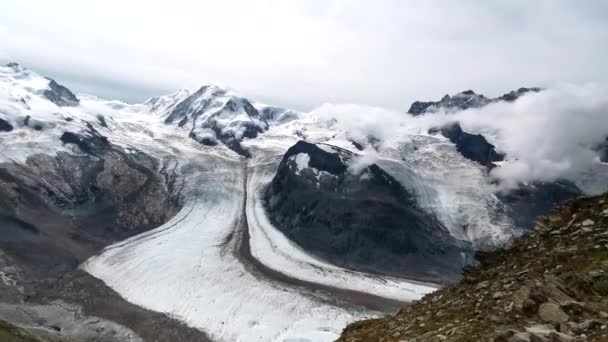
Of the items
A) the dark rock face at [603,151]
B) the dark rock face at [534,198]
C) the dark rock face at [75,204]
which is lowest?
the dark rock face at [75,204]

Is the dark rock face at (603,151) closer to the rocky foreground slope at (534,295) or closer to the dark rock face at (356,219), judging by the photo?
the dark rock face at (356,219)

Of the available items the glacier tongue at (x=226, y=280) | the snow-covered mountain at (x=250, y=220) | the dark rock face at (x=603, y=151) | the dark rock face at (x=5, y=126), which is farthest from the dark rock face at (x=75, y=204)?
the dark rock face at (x=603, y=151)

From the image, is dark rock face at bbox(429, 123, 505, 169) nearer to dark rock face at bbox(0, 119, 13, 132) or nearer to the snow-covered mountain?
→ the snow-covered mountain

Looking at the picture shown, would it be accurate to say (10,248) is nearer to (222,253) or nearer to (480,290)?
(222,253)

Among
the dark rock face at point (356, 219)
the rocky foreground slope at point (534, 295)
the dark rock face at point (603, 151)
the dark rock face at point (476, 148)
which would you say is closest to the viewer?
the rocky foreground slope at point (534, 295)

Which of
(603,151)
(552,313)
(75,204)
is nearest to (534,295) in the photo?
(552,313)
